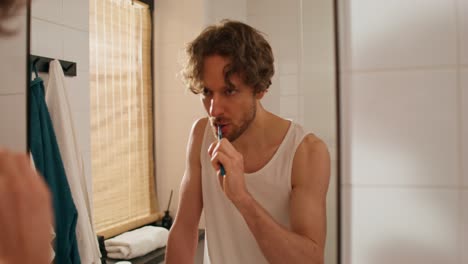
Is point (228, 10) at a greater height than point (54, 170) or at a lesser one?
greater

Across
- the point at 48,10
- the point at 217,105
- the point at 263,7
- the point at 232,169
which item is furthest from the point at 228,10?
the point at 48,10

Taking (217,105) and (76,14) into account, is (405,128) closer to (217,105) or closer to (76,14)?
(217,105)

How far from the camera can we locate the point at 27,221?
532 millimetres

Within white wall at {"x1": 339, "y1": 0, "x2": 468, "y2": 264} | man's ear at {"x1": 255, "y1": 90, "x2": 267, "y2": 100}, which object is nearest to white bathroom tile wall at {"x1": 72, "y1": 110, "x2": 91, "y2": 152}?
man's ear at {"x1": 255, "y1": 90, "x2": 267, "y2": 100}

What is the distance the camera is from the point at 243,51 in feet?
2.55

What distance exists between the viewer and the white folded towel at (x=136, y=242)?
857 millimetres

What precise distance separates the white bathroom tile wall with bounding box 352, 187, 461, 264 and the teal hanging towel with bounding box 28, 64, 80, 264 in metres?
0.53

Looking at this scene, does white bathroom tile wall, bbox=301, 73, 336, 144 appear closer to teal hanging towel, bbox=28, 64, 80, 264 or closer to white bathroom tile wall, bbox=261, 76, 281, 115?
white bathroom tile wall, bbox=261, 76, 281, 115

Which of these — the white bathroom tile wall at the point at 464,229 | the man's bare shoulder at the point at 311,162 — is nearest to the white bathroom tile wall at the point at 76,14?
the man's bare shoulder at the point at 311,162

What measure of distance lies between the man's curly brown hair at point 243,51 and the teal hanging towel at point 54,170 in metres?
0.35

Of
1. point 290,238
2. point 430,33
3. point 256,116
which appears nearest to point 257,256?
point 290,238

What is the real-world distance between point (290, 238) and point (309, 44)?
32cm

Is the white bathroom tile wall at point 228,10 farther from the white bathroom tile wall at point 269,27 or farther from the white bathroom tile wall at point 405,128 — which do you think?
the white bathroom tile wall at point 405,128

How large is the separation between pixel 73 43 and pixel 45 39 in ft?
0.25
